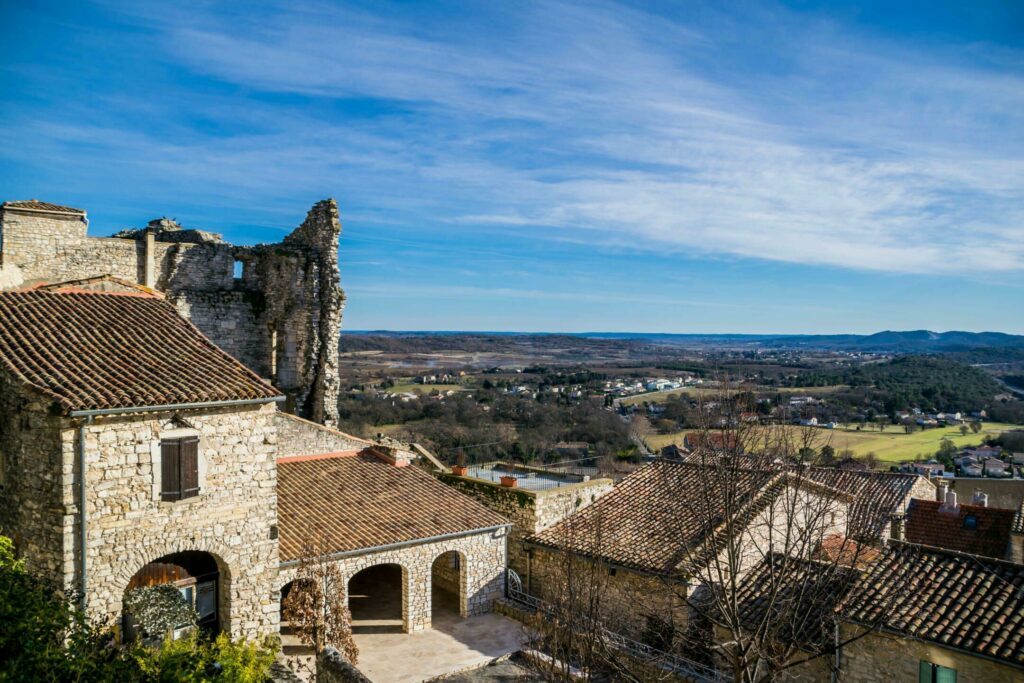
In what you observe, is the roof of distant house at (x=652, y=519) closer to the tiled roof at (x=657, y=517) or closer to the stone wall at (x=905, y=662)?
the tiled roof at (x=657, y=517)

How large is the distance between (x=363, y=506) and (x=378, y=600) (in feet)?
11.3

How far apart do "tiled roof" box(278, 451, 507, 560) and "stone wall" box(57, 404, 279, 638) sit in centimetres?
160

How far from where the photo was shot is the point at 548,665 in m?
12.8

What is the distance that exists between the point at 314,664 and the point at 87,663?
28.5 feet

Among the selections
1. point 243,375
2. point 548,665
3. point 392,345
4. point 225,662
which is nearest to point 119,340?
point 243,375

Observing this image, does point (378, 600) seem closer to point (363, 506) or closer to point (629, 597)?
point (363, 506)

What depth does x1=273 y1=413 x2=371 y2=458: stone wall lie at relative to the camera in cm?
1966

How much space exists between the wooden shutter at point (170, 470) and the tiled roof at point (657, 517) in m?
7.98

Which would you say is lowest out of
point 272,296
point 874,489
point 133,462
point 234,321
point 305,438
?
point 874,489

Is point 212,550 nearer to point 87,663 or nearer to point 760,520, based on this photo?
point 87,663

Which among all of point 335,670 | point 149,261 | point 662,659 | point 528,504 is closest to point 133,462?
point 335,670

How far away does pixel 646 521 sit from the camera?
63.0 ft

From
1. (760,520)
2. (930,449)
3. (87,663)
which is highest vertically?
(87,663)

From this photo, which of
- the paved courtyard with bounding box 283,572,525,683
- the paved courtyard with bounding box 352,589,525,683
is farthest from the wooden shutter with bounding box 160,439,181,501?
the paved courtyard with bounding box 352,589,525,683
